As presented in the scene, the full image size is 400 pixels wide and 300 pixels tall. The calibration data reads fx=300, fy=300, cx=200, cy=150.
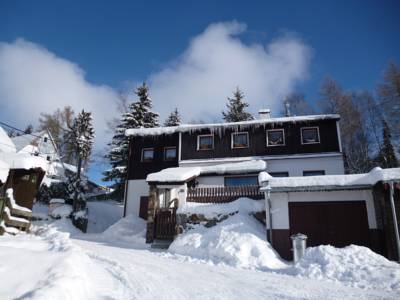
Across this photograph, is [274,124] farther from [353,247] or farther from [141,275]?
[141,275]

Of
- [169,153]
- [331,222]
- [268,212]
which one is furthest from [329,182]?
[169,153]

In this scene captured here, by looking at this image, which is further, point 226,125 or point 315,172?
point 226,125

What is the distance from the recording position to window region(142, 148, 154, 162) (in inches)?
869

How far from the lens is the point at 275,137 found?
19766mm

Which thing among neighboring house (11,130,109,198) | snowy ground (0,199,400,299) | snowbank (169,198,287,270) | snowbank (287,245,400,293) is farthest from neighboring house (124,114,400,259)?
neighboring house (11,130,109,198)

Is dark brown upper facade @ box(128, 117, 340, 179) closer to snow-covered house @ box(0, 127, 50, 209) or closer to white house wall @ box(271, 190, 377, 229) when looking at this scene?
white house wall @ box(271, 190, 377, 229)

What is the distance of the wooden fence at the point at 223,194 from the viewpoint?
1425 cm

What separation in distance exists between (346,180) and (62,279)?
10.1 metres

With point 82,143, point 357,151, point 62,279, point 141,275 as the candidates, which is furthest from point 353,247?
point 82,143

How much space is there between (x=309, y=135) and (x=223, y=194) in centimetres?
809

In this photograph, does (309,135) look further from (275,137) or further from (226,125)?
(226,125)

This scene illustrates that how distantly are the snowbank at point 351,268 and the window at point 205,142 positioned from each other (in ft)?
41.1

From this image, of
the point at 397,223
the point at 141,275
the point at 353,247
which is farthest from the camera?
the point at 397,223

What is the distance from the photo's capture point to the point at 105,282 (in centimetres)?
593
